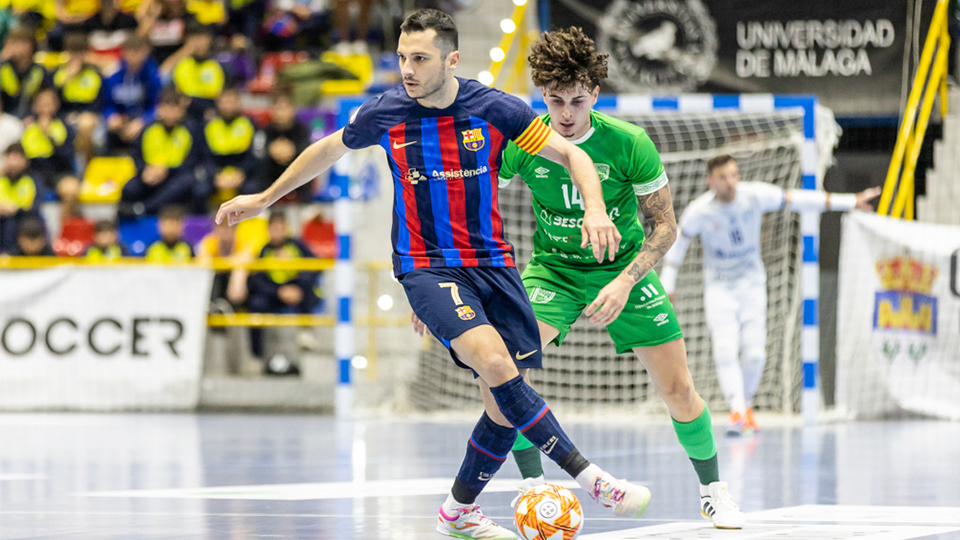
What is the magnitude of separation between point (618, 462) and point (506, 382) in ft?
Answer: 10.6

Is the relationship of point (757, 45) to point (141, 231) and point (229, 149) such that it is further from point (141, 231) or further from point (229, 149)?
point (141, 231)

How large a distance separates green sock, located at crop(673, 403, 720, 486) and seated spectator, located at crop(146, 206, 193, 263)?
8.44 meters

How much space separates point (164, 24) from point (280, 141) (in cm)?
343

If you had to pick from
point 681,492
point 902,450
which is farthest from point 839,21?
point 681,492

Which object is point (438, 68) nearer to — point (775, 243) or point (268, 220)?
point (775, 243)

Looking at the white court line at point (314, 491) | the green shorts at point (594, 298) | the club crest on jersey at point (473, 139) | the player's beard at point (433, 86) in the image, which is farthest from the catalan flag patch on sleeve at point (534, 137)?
the white court line at point (314, 491)

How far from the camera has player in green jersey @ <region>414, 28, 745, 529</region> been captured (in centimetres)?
496

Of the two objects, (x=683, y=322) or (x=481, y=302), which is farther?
(x=683, y=322)

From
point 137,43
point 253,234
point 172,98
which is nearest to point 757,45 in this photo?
point 253,234

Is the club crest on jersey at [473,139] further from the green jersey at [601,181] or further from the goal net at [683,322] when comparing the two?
the goal net at [683,322]

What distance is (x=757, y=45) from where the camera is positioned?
12797 mm

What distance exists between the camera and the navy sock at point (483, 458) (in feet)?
15.4

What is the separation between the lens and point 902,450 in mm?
8227

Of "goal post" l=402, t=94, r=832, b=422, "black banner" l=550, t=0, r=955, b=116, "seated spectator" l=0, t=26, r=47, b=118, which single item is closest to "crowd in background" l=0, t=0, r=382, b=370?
"seated spectator" l=0, t=26, r=47, b=118
